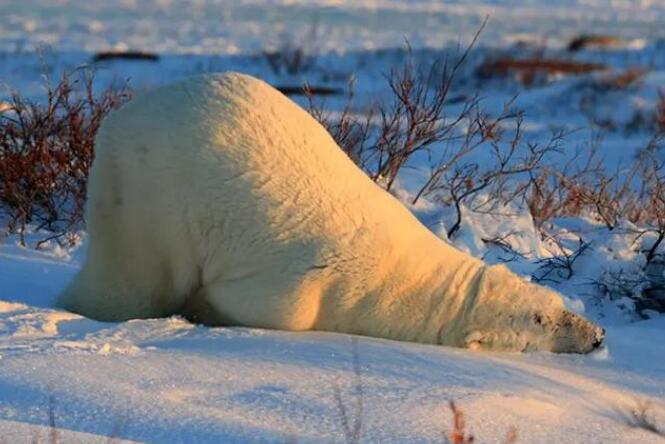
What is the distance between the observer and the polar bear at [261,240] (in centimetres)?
448

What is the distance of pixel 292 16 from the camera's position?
39.6 metres

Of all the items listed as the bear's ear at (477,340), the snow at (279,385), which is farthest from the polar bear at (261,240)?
the snow at (279,385)

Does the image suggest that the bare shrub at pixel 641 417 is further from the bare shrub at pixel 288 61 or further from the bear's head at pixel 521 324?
the bare shrub at pixel 288 61

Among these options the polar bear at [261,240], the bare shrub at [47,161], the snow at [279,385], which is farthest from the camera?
the bare shrub at [47,161]

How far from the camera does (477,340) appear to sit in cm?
467

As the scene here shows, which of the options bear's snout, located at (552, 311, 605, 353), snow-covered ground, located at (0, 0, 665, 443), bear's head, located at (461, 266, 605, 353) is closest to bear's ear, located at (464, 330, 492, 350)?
bear's head, located at (461, 266, 605, 353)

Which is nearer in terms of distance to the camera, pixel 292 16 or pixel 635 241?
pixel 635 241

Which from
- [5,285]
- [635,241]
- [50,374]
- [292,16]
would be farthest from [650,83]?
[292,16]

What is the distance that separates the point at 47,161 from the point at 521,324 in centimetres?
320

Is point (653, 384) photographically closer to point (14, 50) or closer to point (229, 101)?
point (229, 101)

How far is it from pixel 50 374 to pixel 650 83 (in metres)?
17.3

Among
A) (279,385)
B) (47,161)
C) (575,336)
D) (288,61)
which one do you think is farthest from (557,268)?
(288,61)

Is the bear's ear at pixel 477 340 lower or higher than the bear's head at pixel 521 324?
lower

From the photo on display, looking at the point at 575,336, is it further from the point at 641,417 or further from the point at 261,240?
the point at 261,240
